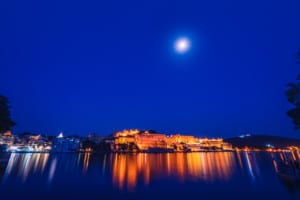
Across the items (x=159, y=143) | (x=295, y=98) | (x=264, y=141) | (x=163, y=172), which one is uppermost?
(x=264, y=141)

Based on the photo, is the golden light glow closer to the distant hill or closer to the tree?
the tree

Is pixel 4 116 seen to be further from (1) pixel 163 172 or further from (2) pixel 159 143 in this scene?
(2) pixel 159 143

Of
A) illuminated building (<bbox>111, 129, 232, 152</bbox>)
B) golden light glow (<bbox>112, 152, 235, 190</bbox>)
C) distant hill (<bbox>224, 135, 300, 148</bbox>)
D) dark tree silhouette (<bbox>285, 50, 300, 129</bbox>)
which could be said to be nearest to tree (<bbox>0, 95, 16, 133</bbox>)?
golden light glow (<bbox>112, 152, 235, 190</bbox>)

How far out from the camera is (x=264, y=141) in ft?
415

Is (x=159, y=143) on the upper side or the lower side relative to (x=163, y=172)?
upper

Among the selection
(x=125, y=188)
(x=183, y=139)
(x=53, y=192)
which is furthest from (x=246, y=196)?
(x=183, y=139)

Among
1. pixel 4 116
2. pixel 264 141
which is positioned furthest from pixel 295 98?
pixel 264 141

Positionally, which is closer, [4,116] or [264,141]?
[4,116]

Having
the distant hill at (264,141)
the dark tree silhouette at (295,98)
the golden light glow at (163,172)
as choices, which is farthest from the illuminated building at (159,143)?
the dark tree silhouette at (295,98)

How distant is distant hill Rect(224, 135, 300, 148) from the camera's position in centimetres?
11749

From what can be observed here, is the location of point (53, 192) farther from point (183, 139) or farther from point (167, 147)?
point (183, 139)

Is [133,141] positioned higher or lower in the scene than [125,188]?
higher

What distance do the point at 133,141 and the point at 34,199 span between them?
85070mm

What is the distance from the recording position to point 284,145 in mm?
115875
